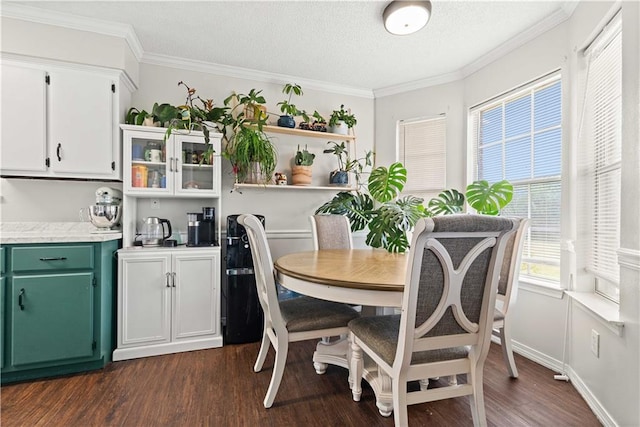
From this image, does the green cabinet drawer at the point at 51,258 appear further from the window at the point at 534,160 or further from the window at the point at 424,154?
the window at the point at 534,160

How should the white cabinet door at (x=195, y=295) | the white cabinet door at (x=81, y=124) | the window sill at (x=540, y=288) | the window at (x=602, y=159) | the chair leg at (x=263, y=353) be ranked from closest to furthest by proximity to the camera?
the window at (x=602, y=159) < the chair leg at (x=263, y=353) < the window sill at (x=540, y=288) < the white cabinet door at (x=81, y=124) < the white cabinet door at (x=195, y=295)

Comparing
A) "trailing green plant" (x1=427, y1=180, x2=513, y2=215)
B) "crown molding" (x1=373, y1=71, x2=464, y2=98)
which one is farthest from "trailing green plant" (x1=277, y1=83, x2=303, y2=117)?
"trailing green plant" (x1=427, y1=180, x2=513, y2=215)

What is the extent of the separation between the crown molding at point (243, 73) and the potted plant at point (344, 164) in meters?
0.66

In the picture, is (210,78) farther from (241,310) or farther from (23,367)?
(23,367)

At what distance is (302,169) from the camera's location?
3.24 metres

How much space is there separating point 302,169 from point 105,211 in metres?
1.80

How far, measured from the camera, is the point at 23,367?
1.96 meters

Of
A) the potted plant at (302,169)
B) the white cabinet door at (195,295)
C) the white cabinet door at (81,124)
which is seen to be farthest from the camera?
the potted plant at (302,169)

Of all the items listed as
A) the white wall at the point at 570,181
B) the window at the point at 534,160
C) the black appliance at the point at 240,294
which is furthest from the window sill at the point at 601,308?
the black appliance at the point at 240,294

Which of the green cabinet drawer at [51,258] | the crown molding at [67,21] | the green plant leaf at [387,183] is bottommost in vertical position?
the green cabinet drawer at [51,258]

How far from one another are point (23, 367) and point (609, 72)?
164 inches

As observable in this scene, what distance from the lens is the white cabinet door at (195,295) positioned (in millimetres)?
2477

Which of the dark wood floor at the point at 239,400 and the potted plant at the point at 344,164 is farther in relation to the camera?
the potted plant at the point at 344,164

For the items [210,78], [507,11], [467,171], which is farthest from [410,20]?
[210,78]
